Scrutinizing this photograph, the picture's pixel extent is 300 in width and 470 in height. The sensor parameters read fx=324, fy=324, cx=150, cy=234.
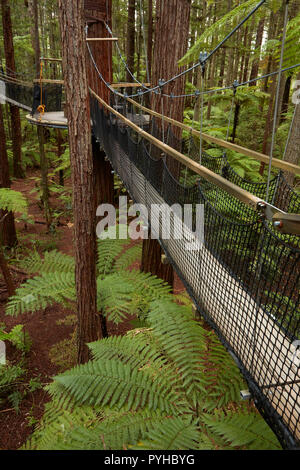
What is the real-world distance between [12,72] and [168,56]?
6.39 metres

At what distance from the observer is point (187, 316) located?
99.1 inches

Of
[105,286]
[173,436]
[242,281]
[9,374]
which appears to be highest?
[242,281]

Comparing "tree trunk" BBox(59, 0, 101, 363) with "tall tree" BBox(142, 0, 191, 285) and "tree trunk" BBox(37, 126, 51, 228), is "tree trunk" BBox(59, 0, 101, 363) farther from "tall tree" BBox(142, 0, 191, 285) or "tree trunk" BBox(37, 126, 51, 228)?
"tree trunk" BBox(37, 126, 51, 228)

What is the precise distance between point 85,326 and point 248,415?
1.77 metres

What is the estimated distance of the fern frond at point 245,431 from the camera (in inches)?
64.0

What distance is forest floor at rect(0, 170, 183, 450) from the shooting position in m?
3.47

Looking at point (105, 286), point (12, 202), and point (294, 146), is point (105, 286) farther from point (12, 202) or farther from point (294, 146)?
point (294, 146)

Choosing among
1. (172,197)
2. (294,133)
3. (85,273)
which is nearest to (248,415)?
(85,273)

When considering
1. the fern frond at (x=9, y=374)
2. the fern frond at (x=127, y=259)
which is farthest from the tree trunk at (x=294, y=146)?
the fern frond at (x=9, y=374)

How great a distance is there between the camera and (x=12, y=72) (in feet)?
27.6

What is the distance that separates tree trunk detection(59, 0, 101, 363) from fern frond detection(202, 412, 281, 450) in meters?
1.56

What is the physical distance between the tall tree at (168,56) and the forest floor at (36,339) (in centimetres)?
119

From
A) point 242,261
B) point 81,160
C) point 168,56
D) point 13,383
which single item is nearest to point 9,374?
point 13,383

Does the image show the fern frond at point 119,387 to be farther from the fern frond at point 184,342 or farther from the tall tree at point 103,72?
the tall tree at point 103,72
